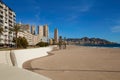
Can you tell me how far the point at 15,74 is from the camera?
295 inches

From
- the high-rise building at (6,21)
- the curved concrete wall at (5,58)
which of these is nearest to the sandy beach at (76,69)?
the curved concrete wall at (5,58)

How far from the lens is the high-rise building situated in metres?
76.9

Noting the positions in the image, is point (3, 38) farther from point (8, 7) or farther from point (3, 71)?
point (3, 71)

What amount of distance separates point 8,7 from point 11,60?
252ft

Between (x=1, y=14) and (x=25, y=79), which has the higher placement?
A: (x=1, y=14)

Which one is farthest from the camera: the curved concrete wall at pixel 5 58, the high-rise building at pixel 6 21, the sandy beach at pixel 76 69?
the high-rise building at pixel 6 21

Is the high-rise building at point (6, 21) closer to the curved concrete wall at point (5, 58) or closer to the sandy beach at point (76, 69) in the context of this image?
the sandy beach at point (76, 69)

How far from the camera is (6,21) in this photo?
8188 centimetres

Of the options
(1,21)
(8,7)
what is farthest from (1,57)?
(8,7)

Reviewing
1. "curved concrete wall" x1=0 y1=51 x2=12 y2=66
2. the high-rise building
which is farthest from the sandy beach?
the high-rise building

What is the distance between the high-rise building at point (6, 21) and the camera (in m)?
76.9

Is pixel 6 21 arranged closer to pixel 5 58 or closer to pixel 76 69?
pixel 76 69

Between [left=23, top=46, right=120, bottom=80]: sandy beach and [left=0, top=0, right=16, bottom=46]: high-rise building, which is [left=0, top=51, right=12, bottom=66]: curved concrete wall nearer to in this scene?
[left=23, top=46, right=120, bottom=80]: sandy beach

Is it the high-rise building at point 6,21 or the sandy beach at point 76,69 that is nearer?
the sandy beach at point 76,69
